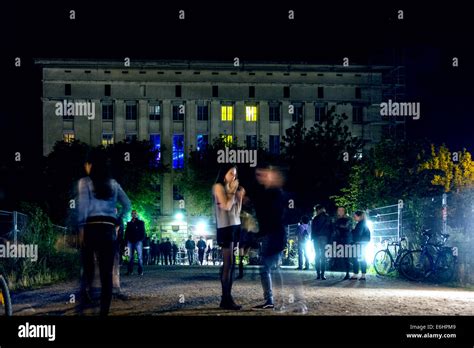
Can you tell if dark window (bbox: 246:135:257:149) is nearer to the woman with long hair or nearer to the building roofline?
the building roofline

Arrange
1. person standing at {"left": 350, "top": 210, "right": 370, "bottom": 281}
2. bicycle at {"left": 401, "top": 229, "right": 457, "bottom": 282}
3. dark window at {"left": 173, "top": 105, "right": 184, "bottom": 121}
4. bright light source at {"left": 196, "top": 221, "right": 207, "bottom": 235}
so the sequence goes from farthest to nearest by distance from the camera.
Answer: dark window at {"left": 173, "top": 105, "right": 184, "bottom": 121} → bright light source at {"left": 196, "top": 221, "right": 207, "bottom": 235} → person standing at {"left": 350, "top": 210, "right": 370, "bottom": 281} → bicycle at {"left": 401, "top": 229, "right": 457, "bottom": 282}

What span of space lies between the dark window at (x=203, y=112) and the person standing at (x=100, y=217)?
270 feet

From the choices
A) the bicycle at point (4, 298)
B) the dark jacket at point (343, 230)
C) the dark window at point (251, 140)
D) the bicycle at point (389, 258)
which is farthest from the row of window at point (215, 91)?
the bicycle at point (4, 298)

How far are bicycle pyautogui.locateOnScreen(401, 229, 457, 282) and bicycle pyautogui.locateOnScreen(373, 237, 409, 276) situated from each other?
45 cm

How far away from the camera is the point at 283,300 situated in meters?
11.3

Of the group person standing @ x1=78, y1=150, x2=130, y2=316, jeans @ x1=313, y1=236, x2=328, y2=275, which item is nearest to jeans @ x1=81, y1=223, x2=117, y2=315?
person standing @ x1=78, y1=150, x2=130, y2=316

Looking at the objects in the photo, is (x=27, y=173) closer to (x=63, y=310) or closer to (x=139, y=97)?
(x=139, y=97)

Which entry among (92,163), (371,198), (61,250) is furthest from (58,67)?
(92,163)

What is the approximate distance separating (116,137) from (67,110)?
285 inches

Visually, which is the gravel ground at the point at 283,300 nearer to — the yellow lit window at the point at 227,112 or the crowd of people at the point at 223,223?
the crowd of people at the point at 223,223

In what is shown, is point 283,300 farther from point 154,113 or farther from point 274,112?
point 274,112

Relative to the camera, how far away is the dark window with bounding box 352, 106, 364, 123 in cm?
9133

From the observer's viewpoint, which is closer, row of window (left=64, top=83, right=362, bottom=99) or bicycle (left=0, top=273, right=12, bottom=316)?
bicycle (left=0, top=273, right=12, bottom=316)

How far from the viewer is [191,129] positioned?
91062mm
